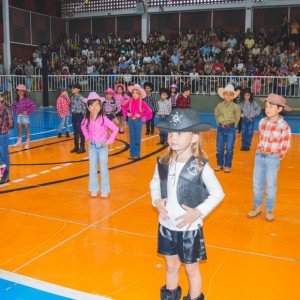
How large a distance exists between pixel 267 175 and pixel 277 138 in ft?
1.56

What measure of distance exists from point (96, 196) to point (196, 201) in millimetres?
3594

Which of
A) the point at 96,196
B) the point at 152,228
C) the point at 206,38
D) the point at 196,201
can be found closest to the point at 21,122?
the point at 96,196

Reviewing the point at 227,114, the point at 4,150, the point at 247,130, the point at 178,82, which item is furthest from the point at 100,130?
the point at 178,82

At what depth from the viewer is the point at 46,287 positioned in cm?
375

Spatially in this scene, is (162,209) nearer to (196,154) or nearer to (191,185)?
(191,185)

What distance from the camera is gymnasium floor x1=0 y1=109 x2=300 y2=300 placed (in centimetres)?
376

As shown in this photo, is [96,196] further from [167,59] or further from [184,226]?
[167,59]

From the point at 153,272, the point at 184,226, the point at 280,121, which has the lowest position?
the point at 153,272

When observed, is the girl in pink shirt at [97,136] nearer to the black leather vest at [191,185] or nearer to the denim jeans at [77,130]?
the black leather vest at [191,185]

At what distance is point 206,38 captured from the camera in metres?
24.2

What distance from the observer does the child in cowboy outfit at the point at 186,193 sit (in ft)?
9.96

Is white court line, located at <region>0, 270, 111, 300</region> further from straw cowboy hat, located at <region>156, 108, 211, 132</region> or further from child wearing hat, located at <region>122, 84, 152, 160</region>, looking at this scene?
child wearing hat, located at <region>122, 84, 152, 160</region>

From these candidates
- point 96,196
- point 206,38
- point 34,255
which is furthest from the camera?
point 206,38

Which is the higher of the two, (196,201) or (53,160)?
(196,201)
